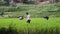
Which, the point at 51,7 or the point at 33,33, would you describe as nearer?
the point at 33,33

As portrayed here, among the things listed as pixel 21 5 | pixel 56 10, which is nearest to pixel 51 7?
pixel 56 10

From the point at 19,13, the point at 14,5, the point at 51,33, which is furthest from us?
the point at 14,5

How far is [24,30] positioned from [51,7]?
10.1 feet

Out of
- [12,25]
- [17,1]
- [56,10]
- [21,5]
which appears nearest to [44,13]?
[56,10]

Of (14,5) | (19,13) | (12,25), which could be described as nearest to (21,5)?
(14,5)

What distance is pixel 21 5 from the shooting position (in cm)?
909

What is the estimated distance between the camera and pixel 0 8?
832 cm

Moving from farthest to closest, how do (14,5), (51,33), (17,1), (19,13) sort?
(17,1), (14,5), (19,13), (51,33)

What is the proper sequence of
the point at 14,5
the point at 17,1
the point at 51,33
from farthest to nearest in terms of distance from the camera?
the point at 17,1, the point at 14,5, the point at 51,33

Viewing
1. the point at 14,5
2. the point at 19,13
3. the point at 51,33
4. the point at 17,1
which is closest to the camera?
the point at 51,33

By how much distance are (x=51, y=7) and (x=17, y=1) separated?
1.64 meters

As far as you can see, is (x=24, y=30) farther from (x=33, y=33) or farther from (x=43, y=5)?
(x=43, y=5)

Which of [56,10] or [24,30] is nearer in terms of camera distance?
[24,30]

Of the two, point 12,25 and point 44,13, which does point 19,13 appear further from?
point 12,25
